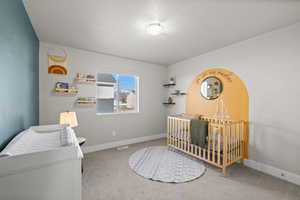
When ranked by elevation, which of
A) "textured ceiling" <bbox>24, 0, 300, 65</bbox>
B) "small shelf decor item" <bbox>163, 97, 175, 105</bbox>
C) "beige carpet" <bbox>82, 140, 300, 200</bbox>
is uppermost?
"textured ceiling" <bbox>24, 0, 300, 65</bbox>

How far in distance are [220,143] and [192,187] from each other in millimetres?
891

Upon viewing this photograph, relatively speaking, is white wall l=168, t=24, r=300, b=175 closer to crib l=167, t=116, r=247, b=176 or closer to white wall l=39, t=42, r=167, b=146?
crib l=167, t=116, r=247, b=176

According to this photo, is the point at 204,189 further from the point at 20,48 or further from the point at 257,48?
the point at 20,48

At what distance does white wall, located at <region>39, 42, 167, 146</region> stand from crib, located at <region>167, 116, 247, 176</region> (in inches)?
53.0

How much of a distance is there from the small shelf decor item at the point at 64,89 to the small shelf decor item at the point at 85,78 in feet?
0.71

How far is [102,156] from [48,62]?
2.30 m

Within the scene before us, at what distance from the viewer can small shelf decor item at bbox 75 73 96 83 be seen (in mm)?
2881

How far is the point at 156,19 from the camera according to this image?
1870 mm

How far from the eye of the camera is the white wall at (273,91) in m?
1.96

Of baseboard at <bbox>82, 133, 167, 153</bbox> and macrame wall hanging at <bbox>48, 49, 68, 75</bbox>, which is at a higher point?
macrame wall hanging at <bbox>48, 49, 68, 75</bbox>

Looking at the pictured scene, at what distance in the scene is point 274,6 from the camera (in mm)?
1597

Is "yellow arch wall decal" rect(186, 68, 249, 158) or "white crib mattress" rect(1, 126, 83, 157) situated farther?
"yellow arch wall decal" rect(186, 68, 249, 158)

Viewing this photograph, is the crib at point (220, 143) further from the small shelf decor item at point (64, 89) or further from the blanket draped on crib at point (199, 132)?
the small shelf decor item at point (64, 89)

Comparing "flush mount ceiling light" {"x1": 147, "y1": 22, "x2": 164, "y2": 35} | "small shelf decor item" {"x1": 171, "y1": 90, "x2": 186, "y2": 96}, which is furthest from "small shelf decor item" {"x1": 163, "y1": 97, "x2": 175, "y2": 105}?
"flush mount ceiling light" {"x1": 147, "y1": 22, "x2": 164, "y2": 35}
